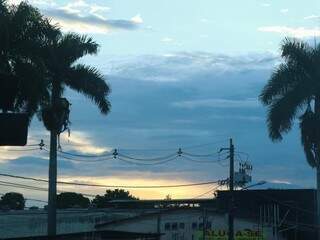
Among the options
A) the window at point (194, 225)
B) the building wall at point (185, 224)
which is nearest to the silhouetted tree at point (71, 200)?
the building wall at point (185, 224)

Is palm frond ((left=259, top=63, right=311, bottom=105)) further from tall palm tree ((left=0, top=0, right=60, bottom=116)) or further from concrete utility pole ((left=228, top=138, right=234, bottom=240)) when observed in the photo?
tall palm tree ((left=0, top=0, right=60, bottom=116))

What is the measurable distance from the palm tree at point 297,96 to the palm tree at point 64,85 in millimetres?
8807

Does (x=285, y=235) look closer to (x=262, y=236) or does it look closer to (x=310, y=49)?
(x=262, y=236)

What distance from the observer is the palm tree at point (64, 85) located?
116ft

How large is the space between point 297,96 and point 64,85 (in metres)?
12.2

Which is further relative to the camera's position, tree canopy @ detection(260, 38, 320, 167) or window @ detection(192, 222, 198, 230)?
window @ detection(192, 222, 198, 230)

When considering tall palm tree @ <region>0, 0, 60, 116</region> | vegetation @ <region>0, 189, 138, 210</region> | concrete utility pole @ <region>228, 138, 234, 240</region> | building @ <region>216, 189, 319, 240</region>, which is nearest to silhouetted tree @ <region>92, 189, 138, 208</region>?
vegetation @ <region>0, 189, 138, 210</region>

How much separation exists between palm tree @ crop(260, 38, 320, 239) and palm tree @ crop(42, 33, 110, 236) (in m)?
8.81

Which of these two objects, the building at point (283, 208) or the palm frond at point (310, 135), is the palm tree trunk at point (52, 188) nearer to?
the palm frond at point (310, 135)

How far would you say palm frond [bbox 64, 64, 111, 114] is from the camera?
3638 cm

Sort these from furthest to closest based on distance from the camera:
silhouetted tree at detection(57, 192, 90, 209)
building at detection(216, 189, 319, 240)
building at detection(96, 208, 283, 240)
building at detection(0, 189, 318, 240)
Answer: silhouetted tree at detection(57, 192, 90, 209), building at detection(216, 189, 319, 240), building at detection(0, 189, 318, 240), building at detection(96, 208, 283, 240)

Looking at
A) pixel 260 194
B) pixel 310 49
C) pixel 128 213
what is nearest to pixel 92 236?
pixel 310 49

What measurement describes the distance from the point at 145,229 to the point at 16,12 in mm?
25477

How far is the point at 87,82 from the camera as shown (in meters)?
36.4
